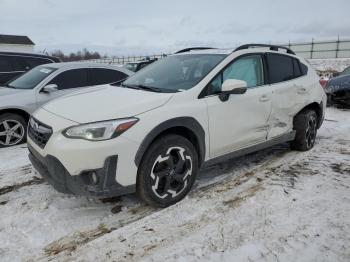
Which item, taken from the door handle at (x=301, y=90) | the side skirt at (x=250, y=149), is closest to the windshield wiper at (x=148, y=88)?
the side skirt at (x=250, y=149)

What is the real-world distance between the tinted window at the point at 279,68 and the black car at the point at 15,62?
6.03 metres

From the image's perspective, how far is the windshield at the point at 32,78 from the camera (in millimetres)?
7062

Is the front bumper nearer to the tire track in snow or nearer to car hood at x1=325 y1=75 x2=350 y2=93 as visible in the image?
the tire track in snow

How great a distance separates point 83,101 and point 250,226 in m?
2.16

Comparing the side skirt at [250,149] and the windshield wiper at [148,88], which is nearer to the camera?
the windshield wiper at [148,88]

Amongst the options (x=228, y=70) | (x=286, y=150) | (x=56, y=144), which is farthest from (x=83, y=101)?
(x=286, y=150)

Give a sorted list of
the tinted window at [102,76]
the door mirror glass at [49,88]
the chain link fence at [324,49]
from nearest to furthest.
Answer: the door mirror glass at [49,88], the tinted window at [102,76], the chain link fence at [324,49]

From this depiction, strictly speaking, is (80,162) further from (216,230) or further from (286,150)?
(286,150)

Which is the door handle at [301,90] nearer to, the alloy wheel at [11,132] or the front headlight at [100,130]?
the front headlight at [100,130]

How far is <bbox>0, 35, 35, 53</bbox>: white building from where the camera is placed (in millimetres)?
53472

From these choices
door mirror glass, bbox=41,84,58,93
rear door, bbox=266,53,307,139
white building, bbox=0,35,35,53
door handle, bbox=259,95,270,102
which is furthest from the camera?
white building, bbox=0,35,35,53

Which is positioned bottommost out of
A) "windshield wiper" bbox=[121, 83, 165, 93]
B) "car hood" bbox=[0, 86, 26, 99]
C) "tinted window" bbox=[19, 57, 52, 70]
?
"car hood" bbox=[0, 86, 26, 99]

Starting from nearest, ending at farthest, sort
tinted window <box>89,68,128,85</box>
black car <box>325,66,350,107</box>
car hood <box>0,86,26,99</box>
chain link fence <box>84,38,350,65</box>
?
car hood <box>0,86,26,99</box>
tinted window <box>89,68,128,85</box>
black car <box>325,66,350,107</box>
chain link fence <box>84,38,350,65</box>

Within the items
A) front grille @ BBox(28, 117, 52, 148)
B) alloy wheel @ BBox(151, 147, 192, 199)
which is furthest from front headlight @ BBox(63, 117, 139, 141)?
alloy wheel @ BBox(151, 147, 192, 199)
